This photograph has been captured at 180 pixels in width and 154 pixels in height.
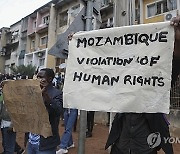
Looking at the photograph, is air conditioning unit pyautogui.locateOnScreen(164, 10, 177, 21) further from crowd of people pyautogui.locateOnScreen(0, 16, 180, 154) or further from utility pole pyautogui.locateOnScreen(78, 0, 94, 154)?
crowd of people pyautogui.locateOnScreen(0, 16, 180, 154)

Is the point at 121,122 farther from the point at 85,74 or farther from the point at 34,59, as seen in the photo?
the point at 34,59

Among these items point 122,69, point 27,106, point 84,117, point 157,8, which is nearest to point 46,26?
point 157,8

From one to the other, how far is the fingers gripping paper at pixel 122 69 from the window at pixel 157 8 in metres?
13.5

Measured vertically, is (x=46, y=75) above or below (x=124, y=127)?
above

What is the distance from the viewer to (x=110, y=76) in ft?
8.60

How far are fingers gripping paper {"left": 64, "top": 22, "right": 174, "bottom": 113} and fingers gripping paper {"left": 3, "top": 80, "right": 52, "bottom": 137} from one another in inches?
14.8

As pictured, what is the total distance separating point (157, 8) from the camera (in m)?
15.8

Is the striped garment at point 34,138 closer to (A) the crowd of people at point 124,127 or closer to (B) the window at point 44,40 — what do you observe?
(A) the crowd of people at point 124,127

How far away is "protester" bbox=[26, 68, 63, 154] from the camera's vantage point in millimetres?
2924

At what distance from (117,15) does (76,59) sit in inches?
80.1

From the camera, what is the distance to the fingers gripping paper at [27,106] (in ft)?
9.73

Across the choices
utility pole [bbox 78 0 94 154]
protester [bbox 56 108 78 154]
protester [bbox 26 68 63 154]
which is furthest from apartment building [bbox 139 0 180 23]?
protester [bbox 26 68 63 154]

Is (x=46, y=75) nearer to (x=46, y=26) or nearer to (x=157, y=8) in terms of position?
(x=157, y=8)

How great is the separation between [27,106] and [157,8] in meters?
14.0
